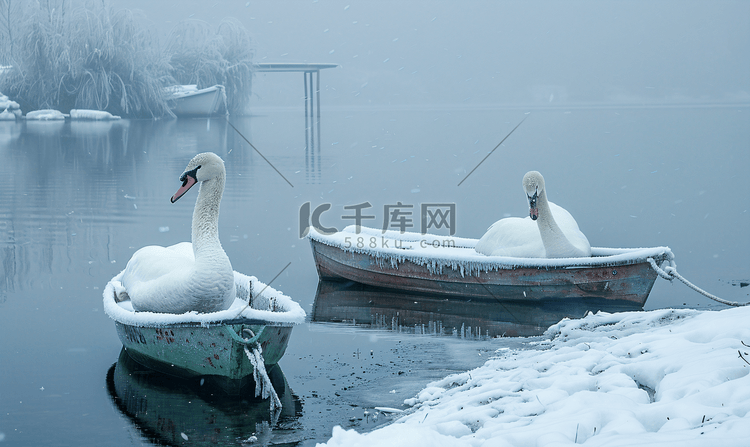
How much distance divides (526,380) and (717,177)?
84.4ft

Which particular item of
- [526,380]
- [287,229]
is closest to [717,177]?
[287,229]

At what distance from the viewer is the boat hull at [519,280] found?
386 inches

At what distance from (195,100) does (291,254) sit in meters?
68.6

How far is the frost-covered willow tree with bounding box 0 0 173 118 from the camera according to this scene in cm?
5912

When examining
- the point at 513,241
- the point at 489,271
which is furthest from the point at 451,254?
the point at 513,241

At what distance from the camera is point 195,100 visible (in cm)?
7812

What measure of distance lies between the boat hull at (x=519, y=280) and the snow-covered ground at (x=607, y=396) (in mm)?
3074

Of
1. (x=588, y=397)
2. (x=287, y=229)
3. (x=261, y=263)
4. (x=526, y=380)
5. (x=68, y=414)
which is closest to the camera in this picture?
(x=588, y=397)

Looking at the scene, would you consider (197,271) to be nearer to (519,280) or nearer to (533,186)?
(519,280)

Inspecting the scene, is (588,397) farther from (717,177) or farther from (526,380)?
(717,177)

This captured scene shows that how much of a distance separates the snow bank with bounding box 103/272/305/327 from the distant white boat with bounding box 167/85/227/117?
231 ft

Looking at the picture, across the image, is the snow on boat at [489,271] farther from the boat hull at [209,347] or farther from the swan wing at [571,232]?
the boat hull at [209,347]

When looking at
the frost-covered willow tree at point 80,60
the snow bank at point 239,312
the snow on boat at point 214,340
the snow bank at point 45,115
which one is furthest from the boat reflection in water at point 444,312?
the snow bank at point 45,115

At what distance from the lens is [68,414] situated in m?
6.21
